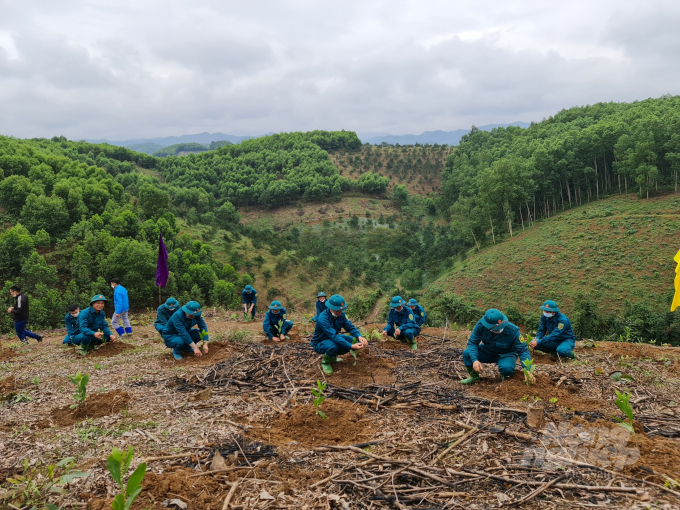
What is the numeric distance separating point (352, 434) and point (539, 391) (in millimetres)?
2821

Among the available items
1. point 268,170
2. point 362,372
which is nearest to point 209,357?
point 362,372

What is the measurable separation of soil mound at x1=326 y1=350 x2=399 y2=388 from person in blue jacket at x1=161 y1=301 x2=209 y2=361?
3129 mm

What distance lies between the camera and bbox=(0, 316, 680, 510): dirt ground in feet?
11.8

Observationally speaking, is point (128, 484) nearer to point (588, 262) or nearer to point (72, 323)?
point (72, 323)

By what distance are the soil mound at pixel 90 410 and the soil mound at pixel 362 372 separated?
3.17 metres

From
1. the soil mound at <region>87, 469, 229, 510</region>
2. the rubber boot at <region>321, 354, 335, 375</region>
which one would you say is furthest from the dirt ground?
the rubber boot at <region>321, 354, 335, 375</region>

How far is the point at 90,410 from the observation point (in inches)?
216

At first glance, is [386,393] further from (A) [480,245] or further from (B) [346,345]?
(A) [480,245]

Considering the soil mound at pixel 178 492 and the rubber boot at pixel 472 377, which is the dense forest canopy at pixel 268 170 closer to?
the rubber boot at pixel 472 377

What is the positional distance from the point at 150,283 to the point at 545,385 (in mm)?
20450

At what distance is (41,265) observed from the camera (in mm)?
20625

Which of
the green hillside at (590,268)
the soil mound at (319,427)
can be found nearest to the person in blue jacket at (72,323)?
the soil mound at (319,427)

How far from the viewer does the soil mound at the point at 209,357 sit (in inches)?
319

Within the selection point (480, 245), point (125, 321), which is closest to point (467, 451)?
point (125, 321)
